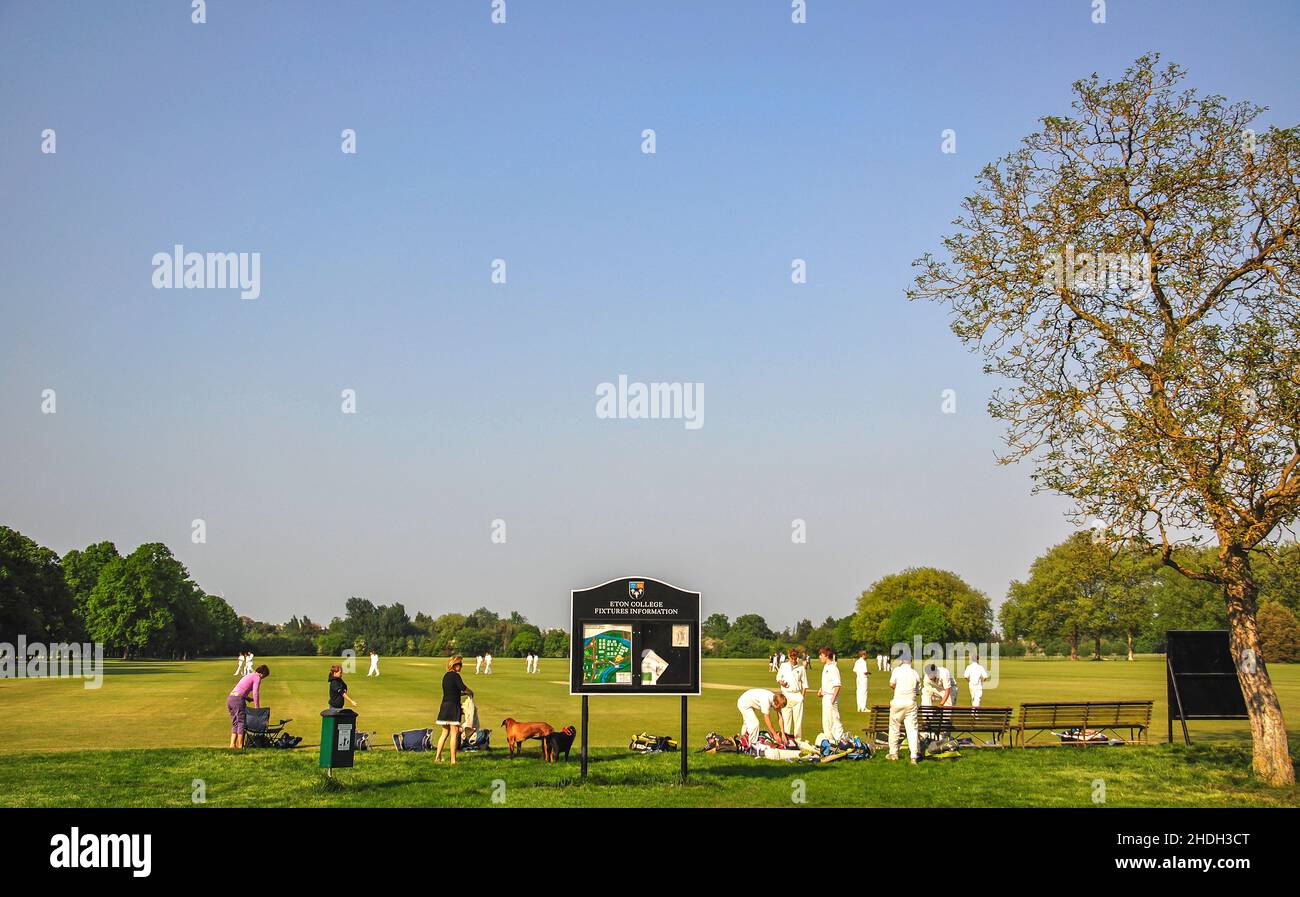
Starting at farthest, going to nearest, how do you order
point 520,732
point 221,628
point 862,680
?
point 221,628, point 862,680, point 520,732

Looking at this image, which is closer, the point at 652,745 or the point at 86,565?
the point at 652,745

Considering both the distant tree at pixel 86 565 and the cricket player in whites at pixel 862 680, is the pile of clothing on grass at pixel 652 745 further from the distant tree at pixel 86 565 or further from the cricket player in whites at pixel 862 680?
the distant tree at pixel 86 565

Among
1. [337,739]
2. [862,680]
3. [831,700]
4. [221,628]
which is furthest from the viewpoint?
[221,628]

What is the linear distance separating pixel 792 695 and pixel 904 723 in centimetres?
258

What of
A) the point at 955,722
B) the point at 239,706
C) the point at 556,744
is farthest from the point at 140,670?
the point at 955,722

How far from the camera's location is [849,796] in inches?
658

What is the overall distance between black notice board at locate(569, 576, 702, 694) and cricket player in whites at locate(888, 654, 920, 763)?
181 inches

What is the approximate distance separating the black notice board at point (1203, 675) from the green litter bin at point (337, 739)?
17127mm

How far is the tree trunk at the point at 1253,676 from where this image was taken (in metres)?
19.1

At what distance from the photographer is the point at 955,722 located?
22.8 metres

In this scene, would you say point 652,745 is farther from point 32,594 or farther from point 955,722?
point 32,594
